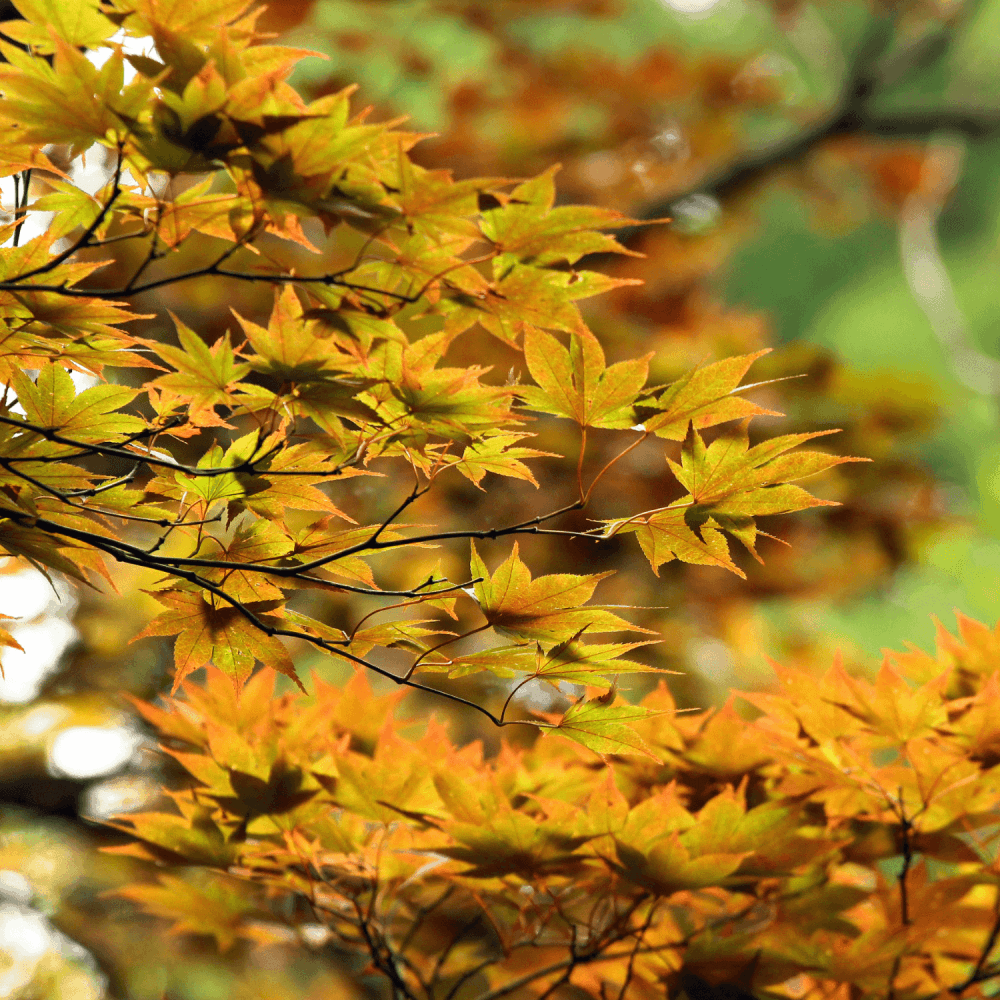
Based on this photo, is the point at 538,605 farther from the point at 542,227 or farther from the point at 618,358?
the point at 618,358

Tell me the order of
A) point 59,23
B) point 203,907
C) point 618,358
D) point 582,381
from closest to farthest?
point 59,23
point 582,381
point 203,907
point 618,358

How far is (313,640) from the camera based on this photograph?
2.03 ft

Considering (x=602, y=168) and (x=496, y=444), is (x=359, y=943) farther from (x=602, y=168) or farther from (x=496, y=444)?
(x=602, y=168)

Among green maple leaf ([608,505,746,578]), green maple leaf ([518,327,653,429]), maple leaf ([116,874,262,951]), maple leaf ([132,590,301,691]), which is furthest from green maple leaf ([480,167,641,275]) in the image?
maple leaf ([116,874,262,951])

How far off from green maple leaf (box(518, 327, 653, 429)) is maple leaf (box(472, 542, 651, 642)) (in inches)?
4.4

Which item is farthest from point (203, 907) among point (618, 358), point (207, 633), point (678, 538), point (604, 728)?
point (618, 358)

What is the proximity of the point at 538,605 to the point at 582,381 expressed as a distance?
170 mm

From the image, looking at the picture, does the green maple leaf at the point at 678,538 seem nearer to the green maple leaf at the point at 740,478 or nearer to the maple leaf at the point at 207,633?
the green maple leaf at the point at 740,478

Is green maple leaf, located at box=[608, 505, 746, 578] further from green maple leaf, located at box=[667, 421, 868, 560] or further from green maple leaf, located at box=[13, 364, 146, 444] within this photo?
green maple leaf, located at box=[13, 364, 146, 444]

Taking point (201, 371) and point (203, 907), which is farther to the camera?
point (203, 907)

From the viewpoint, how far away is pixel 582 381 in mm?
637

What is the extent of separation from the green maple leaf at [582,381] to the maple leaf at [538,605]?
4.4 inches

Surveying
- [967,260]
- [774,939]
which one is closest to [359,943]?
[774,939]

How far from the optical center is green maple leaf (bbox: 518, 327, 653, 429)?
0.63 m
